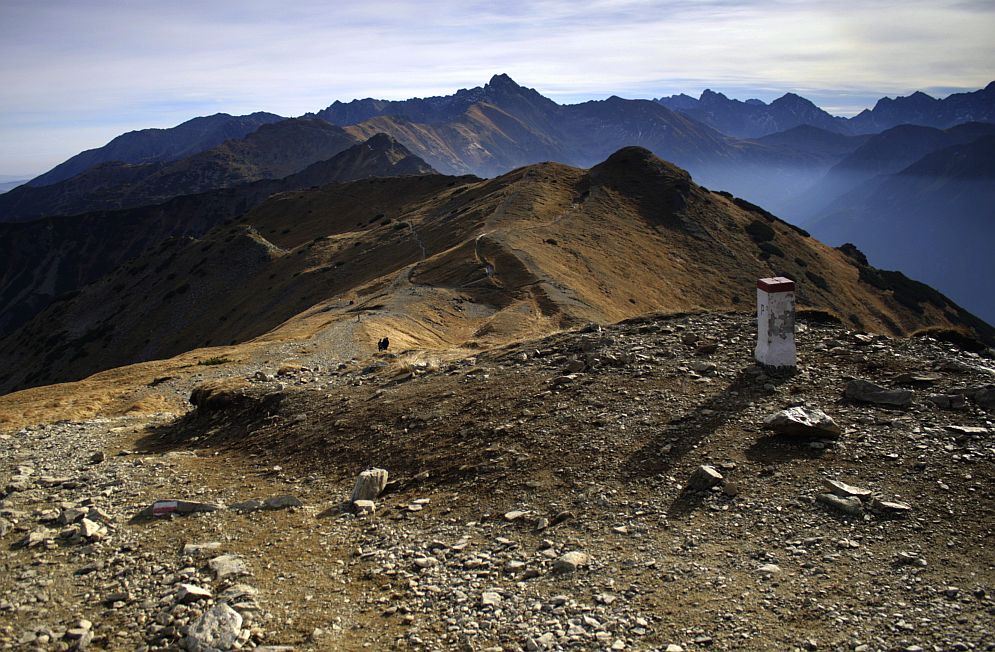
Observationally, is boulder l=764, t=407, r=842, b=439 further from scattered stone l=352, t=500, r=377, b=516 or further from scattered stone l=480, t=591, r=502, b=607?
scattered stone l=352, t=500, r=377, b=516

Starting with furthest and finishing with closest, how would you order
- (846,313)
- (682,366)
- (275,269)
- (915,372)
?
(275,269) → (846,313) → (682,366) → (915,372)

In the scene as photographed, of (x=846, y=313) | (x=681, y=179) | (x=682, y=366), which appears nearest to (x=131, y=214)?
(x=681, y=179)

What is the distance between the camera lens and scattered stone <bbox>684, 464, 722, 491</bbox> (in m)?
11.8

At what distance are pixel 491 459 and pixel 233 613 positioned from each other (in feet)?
19.2

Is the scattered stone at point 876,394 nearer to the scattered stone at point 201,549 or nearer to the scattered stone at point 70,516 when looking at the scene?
the scattered stone at point 201,549

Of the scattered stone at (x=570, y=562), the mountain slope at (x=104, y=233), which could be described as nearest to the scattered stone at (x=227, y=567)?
the scattered stone at (x=570, y=562)

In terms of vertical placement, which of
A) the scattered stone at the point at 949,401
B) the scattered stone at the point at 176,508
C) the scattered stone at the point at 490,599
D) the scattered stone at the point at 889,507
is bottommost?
the scattered stone at the point at 490,599

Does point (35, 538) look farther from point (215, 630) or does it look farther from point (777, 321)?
point (777, 321)

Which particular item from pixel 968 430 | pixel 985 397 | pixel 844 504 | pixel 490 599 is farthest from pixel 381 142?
pixel 490 599

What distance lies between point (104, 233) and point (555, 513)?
18526 centimetres

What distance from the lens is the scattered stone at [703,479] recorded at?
1181cm

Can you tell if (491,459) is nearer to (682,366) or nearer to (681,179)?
(682,366)

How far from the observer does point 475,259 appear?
4953 centimetres

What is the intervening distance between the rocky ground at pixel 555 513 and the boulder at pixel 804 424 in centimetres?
6
